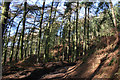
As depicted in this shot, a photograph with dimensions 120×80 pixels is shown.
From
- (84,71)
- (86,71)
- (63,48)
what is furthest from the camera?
(63,48)

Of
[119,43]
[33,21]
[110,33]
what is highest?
[33,21]

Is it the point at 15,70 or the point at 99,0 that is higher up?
the point at 99,0

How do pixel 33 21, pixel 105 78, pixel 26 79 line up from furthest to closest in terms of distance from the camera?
pixel 33 21, pixel 26 79, pixel 105 78

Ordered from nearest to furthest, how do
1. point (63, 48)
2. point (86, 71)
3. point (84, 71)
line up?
point (86, 71), point (84, 71), point (63, 48)

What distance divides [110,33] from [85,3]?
4.48 metres

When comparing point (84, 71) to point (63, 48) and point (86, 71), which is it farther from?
point (63, 48)

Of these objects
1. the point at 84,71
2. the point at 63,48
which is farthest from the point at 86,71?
the point at 63,48

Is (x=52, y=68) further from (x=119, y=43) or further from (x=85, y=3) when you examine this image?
(x=85, y=3)

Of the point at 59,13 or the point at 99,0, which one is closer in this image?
the point at 99,0

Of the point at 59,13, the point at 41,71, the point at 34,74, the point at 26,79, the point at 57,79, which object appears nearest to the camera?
the point at 57,79

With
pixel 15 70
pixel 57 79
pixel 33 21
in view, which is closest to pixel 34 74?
pixel 15 70

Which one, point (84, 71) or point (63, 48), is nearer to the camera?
point (84, 71)

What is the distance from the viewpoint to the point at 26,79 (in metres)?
6.38

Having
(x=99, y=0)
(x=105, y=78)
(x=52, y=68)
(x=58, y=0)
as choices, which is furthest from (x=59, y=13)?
(x=105, y=78)
